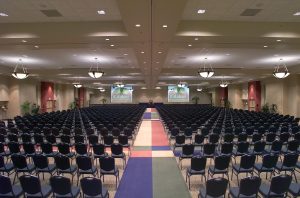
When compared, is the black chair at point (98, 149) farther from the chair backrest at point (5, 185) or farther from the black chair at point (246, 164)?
the black chair at point (246, 164)

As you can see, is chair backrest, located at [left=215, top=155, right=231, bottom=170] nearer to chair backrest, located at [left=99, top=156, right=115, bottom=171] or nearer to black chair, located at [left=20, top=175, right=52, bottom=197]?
chair backrest, located at [left=99, top=156, right=115, bottom=171]

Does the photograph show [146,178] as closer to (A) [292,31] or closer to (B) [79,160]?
Result: (B) [79,160]

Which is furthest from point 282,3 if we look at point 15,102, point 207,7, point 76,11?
point 15,102

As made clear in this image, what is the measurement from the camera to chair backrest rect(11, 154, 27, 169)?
669 centimetres

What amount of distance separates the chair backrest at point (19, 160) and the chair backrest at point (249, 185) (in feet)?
17.8

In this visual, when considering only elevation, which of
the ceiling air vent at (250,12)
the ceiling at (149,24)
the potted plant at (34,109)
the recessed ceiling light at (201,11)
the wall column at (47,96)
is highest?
the recessed ceiling light at (201,11)

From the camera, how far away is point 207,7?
7.89 meters

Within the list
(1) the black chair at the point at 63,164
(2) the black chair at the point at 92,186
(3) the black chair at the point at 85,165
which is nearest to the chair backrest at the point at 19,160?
(1) the black chair at the point at 63,164

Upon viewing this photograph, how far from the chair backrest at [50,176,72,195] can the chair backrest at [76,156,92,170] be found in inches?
61.6

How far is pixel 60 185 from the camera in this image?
195 inches

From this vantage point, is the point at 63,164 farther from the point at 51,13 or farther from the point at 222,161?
the point at 51,13

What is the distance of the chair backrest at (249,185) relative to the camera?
4.84 meters

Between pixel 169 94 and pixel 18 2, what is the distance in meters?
41.5

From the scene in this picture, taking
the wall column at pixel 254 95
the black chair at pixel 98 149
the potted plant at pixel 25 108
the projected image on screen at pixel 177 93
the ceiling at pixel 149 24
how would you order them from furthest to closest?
the projected image on screen at pixel 177 93 < the wall column at pixel 254 95 < the potted plant at pixel 25 108 < the black chair at pixel 98 149 < the ceiling at pixel 149 24
